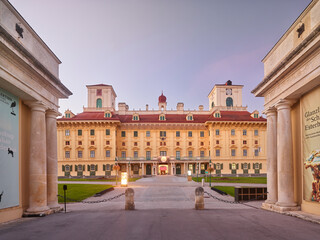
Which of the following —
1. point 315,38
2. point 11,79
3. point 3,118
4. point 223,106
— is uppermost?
point 223,106

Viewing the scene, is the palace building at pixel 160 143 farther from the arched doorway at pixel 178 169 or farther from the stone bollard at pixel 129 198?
the stone bollard at pixel 129 198

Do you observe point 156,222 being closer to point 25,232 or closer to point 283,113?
point 25,232

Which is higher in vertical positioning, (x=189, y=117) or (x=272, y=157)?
(x=189, y=117)

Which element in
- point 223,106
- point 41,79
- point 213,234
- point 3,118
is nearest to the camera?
point 213,234

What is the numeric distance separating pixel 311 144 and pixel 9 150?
13948 millimetres

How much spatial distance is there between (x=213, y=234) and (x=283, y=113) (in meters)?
8.21

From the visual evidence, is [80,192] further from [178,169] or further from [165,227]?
[178,169]

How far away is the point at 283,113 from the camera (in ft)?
46.1

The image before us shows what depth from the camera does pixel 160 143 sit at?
65625 mm

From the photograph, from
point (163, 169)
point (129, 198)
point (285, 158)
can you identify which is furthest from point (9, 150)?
point (163, 169)

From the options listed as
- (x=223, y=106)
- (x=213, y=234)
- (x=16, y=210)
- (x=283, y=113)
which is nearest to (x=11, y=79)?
(x=16, y=210)

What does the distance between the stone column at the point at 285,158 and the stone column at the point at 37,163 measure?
1234 cm

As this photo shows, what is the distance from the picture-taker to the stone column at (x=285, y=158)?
13.5 meters

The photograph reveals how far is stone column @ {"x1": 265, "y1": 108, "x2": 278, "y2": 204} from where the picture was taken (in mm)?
15014
